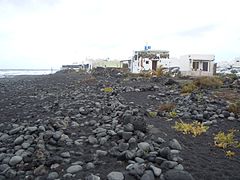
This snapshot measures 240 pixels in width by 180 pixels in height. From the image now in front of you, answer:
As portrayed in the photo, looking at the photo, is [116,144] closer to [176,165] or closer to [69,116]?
[176,165]

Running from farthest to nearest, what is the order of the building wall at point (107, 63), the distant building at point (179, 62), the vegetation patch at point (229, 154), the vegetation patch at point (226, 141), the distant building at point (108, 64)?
the building wall at point (107, 63) < the distant building at point (108, 64) < the distant building at point (179, 62) < the vegetation patch at point (226, 141) < the vegetation patch at point (229, 154)

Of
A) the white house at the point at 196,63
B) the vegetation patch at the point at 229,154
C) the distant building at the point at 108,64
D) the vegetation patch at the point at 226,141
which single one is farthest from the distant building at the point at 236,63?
the vegetation patch at the point at 229,154

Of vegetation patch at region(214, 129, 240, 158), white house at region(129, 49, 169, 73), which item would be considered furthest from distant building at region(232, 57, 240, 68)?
vegetation patch at region(214, 129, 240, 158)

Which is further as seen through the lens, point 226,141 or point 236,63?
point 236,63

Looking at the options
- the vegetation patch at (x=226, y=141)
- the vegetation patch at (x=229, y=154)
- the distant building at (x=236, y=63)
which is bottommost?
the vegetation patch at (x=229, y=154)

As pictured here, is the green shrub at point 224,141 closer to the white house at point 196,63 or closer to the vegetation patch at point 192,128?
the vegetation patch at point 192,128

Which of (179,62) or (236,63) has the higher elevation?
(179,62)

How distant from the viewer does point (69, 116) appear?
11.2 metres

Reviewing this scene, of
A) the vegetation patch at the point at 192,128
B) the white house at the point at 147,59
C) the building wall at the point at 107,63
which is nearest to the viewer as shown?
the vegetation patch at the point at 192,128

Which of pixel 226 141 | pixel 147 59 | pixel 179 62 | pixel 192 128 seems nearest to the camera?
pixel 226 141

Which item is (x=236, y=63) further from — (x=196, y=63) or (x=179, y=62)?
(x=179, y=62)

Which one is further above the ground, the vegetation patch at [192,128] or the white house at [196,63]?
the white house at [196,63]

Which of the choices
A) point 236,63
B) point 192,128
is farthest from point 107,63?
point 192,128

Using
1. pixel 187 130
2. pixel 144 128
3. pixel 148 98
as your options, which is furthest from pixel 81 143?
pixel 148 98
